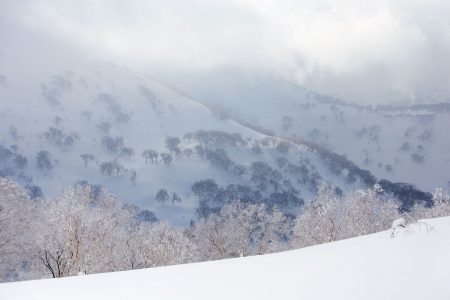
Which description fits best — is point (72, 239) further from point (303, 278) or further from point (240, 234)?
point (303, 278)

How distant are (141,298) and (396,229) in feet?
21.4

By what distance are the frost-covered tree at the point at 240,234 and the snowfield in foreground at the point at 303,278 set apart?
62285mm

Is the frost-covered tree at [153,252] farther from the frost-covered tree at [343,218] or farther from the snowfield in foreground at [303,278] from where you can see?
the snowfield in foreground at [303,278]

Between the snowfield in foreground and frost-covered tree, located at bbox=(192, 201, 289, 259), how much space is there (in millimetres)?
62285

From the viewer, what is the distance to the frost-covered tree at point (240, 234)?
7288cm

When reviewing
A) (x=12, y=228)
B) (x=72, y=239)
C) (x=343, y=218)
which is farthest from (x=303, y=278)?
(x=343, y=218)

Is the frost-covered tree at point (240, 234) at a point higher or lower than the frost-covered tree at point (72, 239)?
lower

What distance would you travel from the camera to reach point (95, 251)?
45.4 m

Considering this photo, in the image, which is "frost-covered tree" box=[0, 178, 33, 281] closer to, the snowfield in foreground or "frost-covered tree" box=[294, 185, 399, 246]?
"frost-covered tree" box=[294, 185, 399, 246]

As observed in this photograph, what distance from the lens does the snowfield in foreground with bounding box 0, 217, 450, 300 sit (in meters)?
7.31

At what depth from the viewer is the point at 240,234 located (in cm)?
7438

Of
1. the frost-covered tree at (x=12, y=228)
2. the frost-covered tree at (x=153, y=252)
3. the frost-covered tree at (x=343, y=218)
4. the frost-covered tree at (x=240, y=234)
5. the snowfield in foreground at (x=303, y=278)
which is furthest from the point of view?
the frost-covered tree at (x=240, y=234)

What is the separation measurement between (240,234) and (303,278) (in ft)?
221

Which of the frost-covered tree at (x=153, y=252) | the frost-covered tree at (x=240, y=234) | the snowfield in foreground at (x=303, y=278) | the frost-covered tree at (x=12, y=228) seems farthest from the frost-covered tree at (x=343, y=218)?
the snowfield in foreground at (x=303, y=278)
